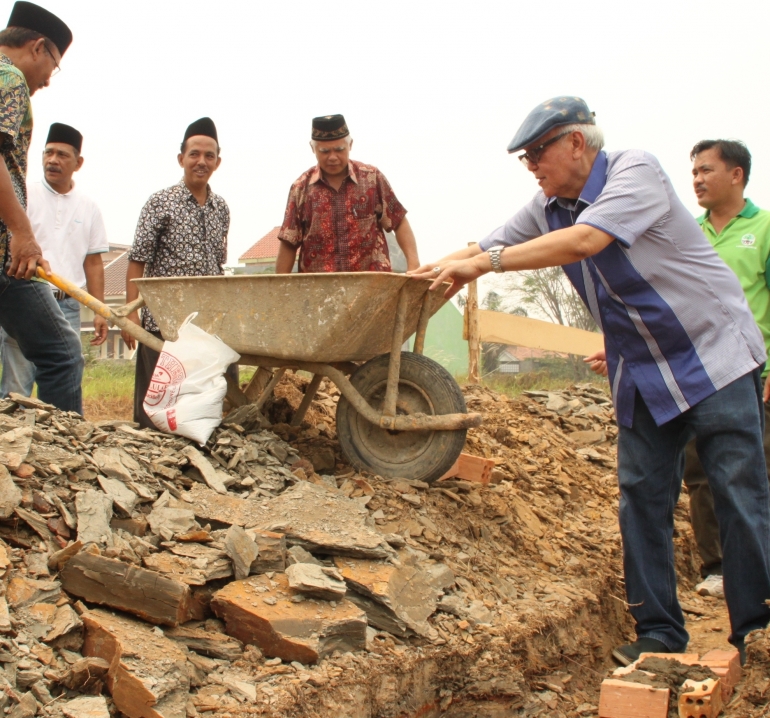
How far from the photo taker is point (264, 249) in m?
22.7

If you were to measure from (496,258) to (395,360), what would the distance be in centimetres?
131

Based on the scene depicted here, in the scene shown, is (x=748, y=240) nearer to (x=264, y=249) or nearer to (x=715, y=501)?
(x=715, y=501)

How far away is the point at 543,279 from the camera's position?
14.4 metres

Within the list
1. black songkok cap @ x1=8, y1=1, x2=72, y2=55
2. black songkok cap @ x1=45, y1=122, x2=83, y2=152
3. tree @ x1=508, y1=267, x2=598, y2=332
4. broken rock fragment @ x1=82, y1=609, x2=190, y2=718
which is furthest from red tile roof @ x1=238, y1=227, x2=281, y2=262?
broken rock fragment @ x1=82, y1=609, x2=190, y2=718

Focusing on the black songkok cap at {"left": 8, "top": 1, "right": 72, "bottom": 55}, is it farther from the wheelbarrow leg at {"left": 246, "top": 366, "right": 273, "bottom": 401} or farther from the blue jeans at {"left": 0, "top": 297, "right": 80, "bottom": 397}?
the wheelbarrow leg at {"left": 246, "top": 366, "right": 273, "bottom": 401}

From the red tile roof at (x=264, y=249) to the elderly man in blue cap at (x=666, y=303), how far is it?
18.9 meters

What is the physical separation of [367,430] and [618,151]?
2034 mm

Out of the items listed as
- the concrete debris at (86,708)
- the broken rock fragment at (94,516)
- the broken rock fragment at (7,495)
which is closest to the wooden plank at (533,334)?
the broken rock fragment at (94,516)

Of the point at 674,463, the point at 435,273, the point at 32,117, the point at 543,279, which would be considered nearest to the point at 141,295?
the point at 32,117

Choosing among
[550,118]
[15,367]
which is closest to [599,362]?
[550,118]

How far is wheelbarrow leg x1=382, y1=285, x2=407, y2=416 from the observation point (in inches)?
162

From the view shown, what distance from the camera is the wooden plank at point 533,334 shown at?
8023 mm

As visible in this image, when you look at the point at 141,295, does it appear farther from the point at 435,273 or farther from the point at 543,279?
the point at 543,279

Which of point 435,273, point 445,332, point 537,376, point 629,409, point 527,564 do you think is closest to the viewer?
point 629,409
